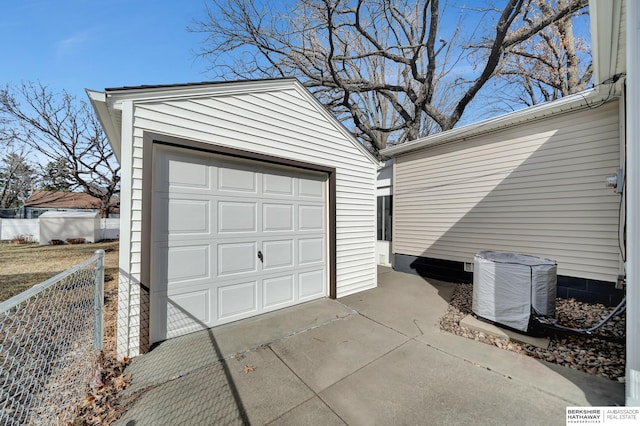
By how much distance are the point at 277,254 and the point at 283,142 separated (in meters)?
1.96

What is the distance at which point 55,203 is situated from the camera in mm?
23391

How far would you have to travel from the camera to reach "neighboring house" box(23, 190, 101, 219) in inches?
883

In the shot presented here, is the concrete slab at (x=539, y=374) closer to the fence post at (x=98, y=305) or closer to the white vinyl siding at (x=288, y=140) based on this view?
the white vinyl siding at (x=288, y=140)

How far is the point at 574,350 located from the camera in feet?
9.39

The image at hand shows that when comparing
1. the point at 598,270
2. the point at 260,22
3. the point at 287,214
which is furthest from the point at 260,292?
the point at 260,22

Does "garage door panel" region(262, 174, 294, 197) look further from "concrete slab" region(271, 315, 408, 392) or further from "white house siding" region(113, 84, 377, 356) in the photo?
"concrete slab" region(271, 315, 408, 392)

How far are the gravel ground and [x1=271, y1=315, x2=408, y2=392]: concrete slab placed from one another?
1.09m

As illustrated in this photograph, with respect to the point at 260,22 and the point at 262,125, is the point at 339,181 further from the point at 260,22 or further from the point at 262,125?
the point at 260,22

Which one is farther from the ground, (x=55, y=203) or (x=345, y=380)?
(x=55, y=203)

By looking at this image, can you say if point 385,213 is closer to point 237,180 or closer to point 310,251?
point 310,251

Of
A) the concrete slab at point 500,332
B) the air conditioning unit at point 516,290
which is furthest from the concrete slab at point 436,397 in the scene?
the air conditioning unit at point 516,290

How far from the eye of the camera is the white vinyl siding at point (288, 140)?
119 inches

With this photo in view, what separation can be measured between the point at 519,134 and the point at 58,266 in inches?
511

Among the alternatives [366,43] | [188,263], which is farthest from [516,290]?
[366,43]
